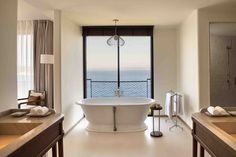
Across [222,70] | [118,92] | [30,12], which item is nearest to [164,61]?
[118,92]

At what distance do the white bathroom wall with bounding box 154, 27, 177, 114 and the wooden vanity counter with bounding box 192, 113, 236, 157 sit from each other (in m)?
4.05

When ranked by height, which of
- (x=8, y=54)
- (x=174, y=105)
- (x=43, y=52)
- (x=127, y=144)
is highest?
(x=43, y=52)

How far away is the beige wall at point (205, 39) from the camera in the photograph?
447cm

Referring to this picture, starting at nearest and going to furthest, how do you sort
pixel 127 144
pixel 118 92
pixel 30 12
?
pixel 127 144 → pixel 30 12 → pixel 118 92

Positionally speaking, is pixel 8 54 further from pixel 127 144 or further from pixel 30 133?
pixel 127 144

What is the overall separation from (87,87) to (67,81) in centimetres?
166

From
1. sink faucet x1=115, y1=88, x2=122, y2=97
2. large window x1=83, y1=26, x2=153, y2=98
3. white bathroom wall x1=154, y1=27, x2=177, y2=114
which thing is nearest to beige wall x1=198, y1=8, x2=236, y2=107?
white bathroom wall x1=154, y1=27, x2=177, y2=114

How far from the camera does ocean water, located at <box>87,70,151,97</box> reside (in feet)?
22.0

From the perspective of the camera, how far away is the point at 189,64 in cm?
516

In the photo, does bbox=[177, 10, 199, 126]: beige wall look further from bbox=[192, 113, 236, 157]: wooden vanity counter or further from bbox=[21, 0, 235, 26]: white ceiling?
bbox=[192, 113, 236, 157]: wooden vanity counter

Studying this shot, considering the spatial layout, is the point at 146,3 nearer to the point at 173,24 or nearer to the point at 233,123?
the point at 173,24

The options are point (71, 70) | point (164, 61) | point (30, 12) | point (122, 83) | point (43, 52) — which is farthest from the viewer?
point (122, 83)

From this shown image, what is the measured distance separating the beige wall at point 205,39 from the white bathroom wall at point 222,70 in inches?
91.5

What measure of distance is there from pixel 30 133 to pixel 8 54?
1331mm
